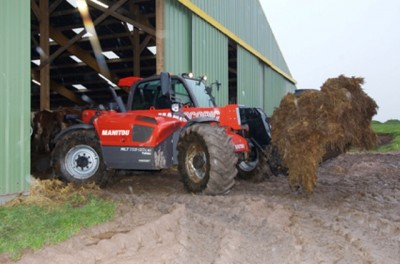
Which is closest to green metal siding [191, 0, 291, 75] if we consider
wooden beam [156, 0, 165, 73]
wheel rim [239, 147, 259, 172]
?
wooden beam [156, 0, 165, 73]

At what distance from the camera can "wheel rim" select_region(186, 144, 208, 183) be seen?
6.86 meters

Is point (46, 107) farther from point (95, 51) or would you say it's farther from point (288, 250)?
point (288, 250)

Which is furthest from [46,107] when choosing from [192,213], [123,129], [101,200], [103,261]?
[103,261]

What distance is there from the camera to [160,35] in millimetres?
10555

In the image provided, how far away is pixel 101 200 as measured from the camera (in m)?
6.36

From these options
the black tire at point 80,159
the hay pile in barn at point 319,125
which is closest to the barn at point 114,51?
the black tire at point 80,159

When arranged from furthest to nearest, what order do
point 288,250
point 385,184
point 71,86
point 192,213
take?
1. point 71,86
2. point 385,184
3. point 192,213
4. point 288,250

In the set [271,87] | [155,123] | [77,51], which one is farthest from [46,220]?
[271,87]

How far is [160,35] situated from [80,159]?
400 cm

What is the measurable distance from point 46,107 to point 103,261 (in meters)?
9.97

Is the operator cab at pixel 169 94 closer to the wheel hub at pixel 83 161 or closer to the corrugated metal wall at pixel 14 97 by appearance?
the wheel hub at pixel 83 161

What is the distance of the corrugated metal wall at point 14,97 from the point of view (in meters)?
6.36

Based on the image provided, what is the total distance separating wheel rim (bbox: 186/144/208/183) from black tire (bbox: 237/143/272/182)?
1.71 metres

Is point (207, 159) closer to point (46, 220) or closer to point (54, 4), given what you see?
point (46, 220)
